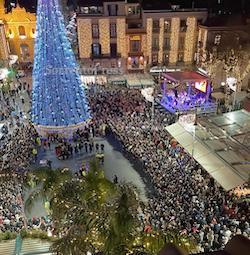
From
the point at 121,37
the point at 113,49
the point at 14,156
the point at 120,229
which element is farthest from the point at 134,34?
the point at 120,229

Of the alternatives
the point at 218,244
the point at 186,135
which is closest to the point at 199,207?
the point at 218,244

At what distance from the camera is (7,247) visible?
1683 cm

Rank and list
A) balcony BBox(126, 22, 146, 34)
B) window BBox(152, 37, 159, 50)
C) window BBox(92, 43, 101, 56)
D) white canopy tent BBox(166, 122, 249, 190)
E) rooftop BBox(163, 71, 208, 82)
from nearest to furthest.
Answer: white canopy tent BBox(166, 122, 249, 190) → rooftop BBox(163, 71, 208, 82) → window BBox(92, 43, 101, 56) → balcony BBox(126, 22, 146, 34) → window BBox(152, 37, 159, 50)

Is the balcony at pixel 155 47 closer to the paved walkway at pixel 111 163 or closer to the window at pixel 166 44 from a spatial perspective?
the window at pixel 166 44

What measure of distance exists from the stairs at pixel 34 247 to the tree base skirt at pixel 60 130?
1323 cm

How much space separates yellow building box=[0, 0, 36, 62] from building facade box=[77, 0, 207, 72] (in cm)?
832

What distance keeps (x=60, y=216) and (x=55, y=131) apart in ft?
54.8

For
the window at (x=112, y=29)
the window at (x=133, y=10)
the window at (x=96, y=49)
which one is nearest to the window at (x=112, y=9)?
the window at (x=112, y=29)

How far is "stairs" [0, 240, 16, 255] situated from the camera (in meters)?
16.4

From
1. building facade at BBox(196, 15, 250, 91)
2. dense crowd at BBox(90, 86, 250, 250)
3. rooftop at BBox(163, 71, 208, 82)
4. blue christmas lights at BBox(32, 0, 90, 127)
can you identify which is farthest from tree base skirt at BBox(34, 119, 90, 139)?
building facade at BBox(196, 15, 250, 91)

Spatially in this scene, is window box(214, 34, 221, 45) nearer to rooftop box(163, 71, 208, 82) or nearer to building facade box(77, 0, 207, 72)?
building facade box(77, 0, 207, 72)

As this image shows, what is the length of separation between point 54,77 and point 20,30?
2364 cm

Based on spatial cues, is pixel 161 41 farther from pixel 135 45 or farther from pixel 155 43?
pixel 135 45

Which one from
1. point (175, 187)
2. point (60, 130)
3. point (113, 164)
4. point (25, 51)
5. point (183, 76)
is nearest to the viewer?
point (175, 187)
